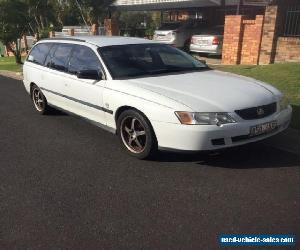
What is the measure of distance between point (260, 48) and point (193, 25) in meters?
8.00

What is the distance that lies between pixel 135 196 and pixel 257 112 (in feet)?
5.95

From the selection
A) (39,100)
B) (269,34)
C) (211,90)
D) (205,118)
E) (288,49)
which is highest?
(269,34)

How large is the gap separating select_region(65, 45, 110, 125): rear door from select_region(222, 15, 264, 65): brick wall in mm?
8514

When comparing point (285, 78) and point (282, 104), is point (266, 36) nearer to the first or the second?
point (285, 78)

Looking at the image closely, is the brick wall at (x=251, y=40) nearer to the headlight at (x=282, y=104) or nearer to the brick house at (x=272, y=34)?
the brick house at (x=272, y=34)

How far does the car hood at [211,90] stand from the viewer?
176 inches

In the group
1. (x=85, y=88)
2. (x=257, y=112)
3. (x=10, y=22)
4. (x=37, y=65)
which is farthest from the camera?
(x=10, y=22)

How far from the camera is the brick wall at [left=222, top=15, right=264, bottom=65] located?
1306 cm

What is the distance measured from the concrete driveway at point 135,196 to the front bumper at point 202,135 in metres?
0.38

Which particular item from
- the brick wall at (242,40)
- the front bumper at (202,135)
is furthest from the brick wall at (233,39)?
the front bumper at (202,135)

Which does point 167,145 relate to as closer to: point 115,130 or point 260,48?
point 115,130

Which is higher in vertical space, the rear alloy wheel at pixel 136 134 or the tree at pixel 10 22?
the tree at pixel 10 22

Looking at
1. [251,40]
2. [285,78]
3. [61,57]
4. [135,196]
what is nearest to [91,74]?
[61,57]

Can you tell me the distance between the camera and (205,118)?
4.39 m
